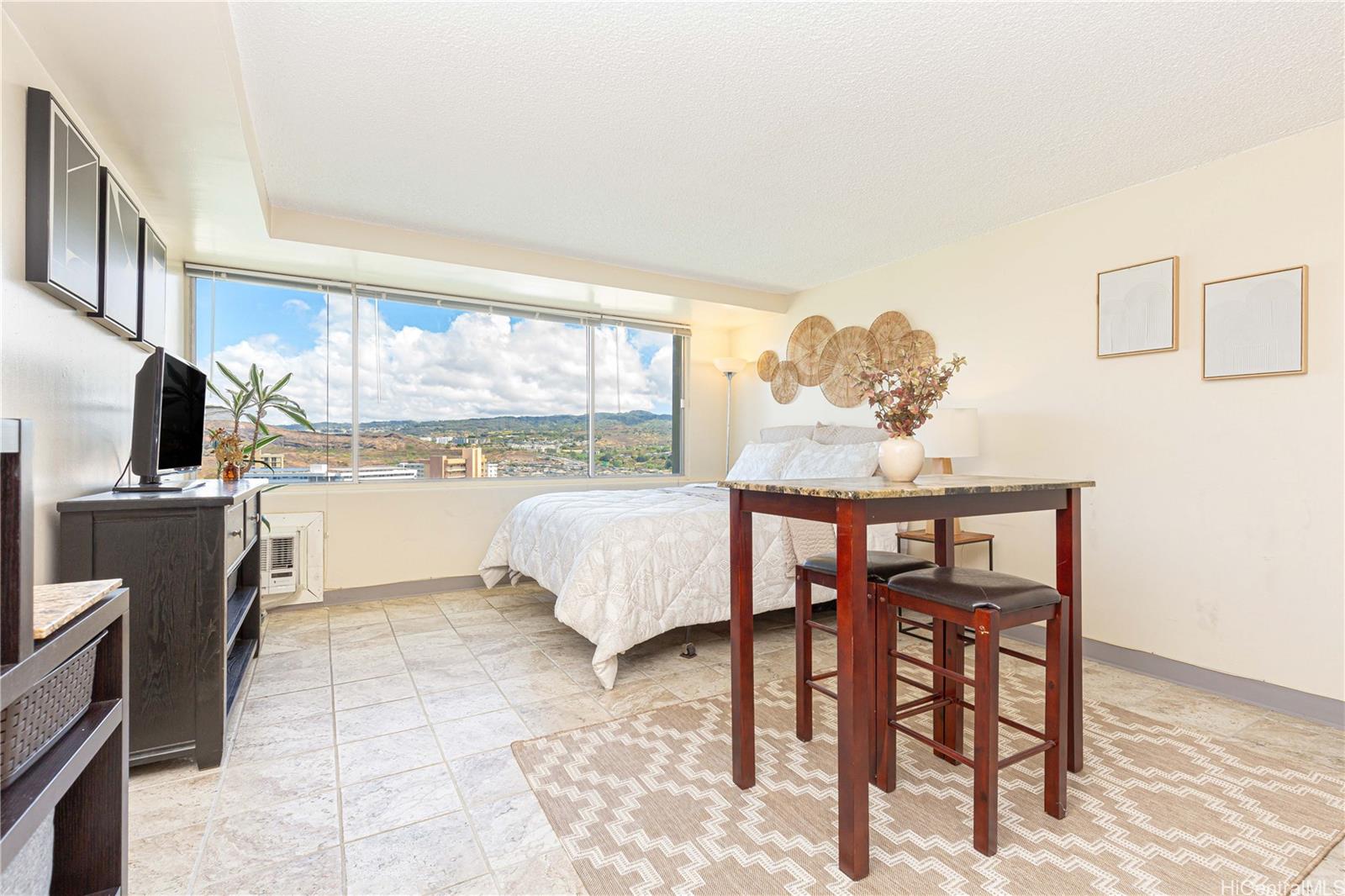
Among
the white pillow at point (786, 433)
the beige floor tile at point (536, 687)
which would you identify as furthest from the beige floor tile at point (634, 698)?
the white pillow at point (786, 433)

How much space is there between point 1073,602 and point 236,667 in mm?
3154

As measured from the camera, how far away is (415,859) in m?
1.59

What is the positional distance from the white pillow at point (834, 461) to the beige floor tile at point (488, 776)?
6.64 feet

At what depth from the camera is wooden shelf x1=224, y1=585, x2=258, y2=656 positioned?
245cm

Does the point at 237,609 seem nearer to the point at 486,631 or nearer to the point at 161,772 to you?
the point at 161,772

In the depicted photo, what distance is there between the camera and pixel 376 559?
4301 mm

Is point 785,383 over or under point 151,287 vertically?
under

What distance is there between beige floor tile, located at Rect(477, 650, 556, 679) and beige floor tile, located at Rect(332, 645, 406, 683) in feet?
1.33

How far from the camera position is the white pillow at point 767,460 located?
4.26 m

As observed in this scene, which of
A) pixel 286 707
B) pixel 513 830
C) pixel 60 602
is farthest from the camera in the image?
pixel 286 707

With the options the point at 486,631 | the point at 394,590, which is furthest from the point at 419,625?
the point at 394,590

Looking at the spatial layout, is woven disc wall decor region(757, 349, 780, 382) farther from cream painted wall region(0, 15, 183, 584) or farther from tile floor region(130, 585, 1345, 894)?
cream painted wall region(0, 15, 183, 584)

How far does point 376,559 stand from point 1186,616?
15.3 ft

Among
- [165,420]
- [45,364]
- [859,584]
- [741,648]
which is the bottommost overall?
[741,648]
